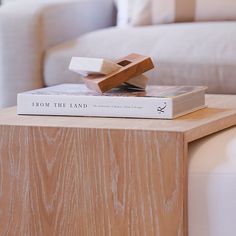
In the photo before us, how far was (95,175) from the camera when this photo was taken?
1.21 m

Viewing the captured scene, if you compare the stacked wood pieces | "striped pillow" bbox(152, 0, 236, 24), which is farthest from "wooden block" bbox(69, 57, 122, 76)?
"striped pillow" bbox(152, 0, 236, 24)

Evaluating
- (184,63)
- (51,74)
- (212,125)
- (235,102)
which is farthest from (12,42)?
(212,125)

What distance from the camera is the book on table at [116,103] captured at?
1290 mm

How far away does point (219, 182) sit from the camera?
3.77 ft

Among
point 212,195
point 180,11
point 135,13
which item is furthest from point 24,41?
point 212,195

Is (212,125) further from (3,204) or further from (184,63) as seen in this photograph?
(184,63)

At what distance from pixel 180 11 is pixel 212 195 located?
1381 millimetres

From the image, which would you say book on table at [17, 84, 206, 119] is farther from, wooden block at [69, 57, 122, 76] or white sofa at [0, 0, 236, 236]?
white sofa at [0, 0, 236, 236]

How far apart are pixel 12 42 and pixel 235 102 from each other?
3.19 ft

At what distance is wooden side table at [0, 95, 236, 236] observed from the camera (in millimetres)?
1164

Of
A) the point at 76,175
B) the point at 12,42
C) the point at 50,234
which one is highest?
the point at 12,42

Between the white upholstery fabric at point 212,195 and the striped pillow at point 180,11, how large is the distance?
1.30 meters

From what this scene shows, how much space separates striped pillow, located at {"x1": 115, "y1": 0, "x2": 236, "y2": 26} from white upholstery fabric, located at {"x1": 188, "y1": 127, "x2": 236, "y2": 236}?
4.28 ft

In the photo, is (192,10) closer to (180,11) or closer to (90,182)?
(180,11)
